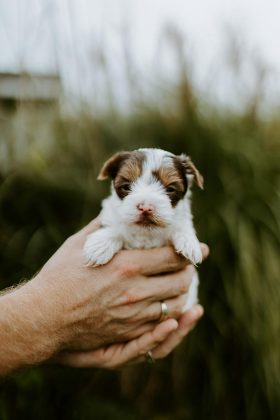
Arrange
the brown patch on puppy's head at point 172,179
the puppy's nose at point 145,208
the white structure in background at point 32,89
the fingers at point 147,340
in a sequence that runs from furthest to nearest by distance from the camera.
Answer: the white structure in background at point 32,89 < the fingers at point 147,340 < the brown patch on puppy's head at point 172,179 < the puppy's nose at point 145,208

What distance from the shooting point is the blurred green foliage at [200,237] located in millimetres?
2148

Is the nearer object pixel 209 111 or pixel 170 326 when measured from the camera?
pixel 170 326

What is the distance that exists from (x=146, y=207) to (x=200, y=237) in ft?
3.50

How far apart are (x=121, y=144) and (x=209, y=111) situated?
23.4 inches

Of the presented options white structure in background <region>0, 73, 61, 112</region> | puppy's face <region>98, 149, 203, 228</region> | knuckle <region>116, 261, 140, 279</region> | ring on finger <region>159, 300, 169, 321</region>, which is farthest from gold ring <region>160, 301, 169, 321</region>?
white structure in background <region>0, 73, 61, 112</region>

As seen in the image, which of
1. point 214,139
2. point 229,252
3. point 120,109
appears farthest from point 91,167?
point 229,252

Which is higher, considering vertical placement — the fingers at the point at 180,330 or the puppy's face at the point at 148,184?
the puppy's face at the point at 148,184

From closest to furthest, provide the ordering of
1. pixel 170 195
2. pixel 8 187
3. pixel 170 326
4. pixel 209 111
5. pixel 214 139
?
pixel 170 195 → pixel 170 326 → pixel 8 187 → pixel 214 139 → pixel 209 111

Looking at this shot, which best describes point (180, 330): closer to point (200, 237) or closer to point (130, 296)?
point (130, 296)

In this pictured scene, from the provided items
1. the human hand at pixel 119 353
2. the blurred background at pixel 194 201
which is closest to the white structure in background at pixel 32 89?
the blurred background at pixel 194 201

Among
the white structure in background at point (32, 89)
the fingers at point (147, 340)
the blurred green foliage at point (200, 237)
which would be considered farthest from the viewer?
the white structure in background at point (32, 89)

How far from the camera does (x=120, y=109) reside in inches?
103

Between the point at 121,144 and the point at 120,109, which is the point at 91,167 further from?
the point at 120,109

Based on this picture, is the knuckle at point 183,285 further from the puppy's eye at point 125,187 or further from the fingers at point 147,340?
the puppy's eye at point 125,187
